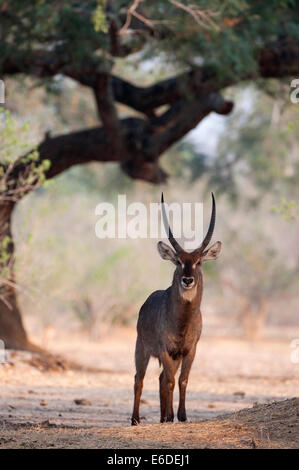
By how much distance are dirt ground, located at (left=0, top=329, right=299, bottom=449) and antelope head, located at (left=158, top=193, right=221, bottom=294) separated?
1.15 metres

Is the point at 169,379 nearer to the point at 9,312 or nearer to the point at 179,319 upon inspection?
the point at 179,319

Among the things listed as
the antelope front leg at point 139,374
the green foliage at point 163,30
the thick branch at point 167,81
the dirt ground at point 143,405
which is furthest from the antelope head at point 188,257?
the thick branch at point 167,81

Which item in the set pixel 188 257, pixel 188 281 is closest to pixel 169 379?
pixel 188 281

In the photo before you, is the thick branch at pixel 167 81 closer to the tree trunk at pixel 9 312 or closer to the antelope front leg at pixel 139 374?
the tree trunk at pixel 9 312

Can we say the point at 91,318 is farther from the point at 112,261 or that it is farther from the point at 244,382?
the point at 244,382

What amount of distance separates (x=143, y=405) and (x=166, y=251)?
292 cm

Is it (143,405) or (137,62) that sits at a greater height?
(137,62)

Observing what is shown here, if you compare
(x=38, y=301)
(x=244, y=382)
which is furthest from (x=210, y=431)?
(x=244, y=382)

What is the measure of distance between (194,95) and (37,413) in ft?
23.9

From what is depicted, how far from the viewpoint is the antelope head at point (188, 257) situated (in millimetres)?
6855

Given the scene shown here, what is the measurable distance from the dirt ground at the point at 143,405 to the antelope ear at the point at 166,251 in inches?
55.4

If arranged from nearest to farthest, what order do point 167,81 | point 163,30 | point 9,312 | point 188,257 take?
point 188,257 → point 163,30 → point 9,312 → point 167,81

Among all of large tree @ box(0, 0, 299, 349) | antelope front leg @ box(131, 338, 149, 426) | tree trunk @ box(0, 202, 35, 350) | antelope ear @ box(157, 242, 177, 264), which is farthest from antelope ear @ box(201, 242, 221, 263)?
tree trunk @ box(0, 202, 35, 350)

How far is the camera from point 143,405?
949cm
